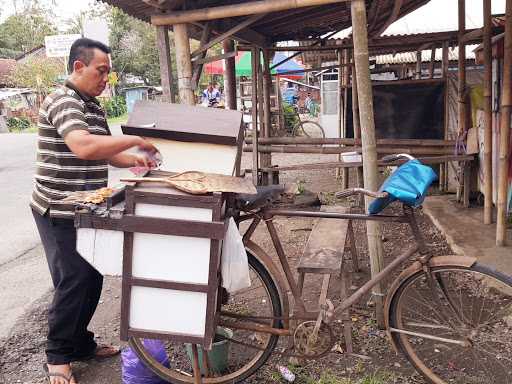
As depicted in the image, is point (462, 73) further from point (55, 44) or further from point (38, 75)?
point (38, 75)

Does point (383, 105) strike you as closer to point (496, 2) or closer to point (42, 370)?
point (496, 2)

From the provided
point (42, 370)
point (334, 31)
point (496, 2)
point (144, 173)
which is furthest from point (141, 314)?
point (496, 2)

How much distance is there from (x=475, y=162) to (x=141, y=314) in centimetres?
483

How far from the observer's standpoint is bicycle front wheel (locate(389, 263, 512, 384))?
2.53m

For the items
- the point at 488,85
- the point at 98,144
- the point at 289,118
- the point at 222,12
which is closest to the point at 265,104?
the point at 488,85

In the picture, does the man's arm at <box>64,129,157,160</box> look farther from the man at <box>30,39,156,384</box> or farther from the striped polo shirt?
the striped polo shirt

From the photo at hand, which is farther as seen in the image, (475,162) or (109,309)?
(475,162)

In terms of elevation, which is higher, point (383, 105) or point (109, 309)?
point (383, 105)

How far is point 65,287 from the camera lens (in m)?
2.79

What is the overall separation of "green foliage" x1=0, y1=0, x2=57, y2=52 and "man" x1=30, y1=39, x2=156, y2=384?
47.8 metres

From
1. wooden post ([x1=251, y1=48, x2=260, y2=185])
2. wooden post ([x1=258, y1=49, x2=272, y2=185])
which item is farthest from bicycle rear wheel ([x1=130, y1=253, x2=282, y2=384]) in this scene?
wooden post ([x1=258, y1=49, x2=272, y2=185])

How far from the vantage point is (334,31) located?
7395 millimetres

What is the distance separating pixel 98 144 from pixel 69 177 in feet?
1.58

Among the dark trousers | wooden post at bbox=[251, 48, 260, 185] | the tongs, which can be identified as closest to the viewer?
the tongs
